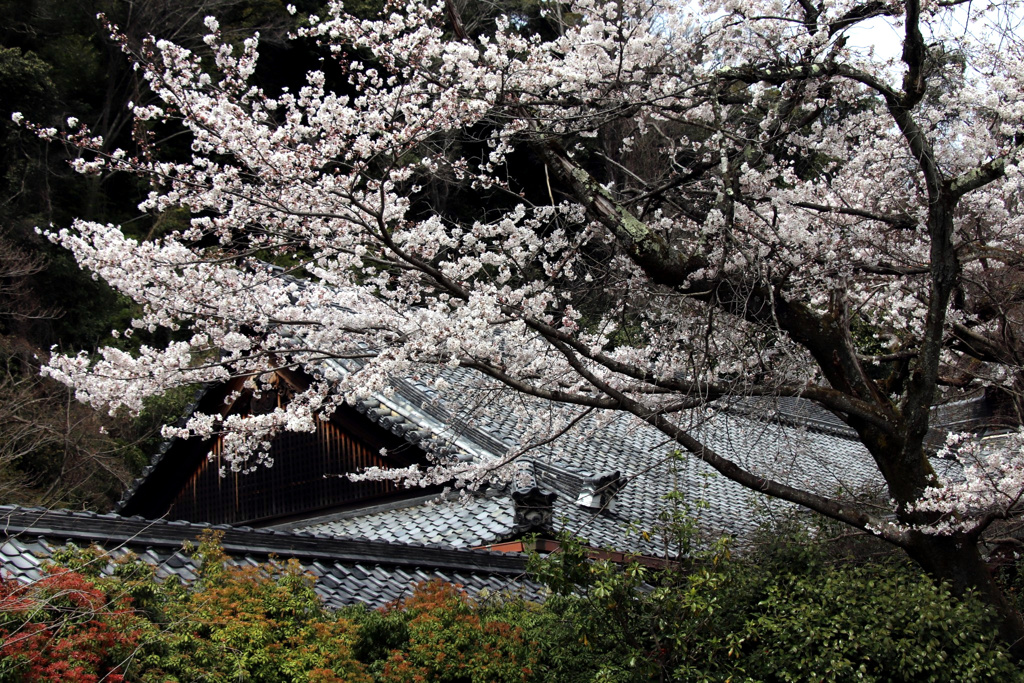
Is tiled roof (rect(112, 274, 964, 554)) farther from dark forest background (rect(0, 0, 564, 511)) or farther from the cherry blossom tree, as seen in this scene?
dark forest background (rect(0, 0, 564, 511))

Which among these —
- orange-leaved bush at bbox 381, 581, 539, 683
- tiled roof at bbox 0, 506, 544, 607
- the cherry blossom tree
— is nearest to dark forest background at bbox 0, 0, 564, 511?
the cherry blossom tree

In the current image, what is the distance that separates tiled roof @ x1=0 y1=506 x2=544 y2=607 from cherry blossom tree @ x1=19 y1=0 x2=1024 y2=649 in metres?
0.72

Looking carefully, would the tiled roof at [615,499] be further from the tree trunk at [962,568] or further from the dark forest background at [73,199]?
the dark forest background at [73,199]

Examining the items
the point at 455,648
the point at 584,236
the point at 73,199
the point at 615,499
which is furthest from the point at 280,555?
the point at 73,199

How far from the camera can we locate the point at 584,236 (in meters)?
6.06

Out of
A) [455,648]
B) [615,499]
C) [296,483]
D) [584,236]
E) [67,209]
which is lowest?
[455,648]

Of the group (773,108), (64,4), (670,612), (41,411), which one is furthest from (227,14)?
(670,612)

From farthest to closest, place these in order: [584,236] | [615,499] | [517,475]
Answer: [615,499], [517,475], [584,236]

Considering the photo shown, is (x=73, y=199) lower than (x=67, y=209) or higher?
higher

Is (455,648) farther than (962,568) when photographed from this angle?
No

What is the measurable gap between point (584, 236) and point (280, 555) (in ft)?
9.90

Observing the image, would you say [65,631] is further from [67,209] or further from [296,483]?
[67,209]

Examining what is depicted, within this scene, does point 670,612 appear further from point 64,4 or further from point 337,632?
point 64,4

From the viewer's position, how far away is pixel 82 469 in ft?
44.3
